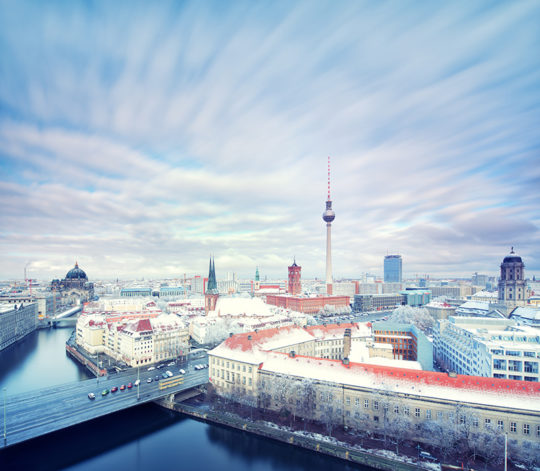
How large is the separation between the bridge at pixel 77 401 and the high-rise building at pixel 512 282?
A: 103 metres

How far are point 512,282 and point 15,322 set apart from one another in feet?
506

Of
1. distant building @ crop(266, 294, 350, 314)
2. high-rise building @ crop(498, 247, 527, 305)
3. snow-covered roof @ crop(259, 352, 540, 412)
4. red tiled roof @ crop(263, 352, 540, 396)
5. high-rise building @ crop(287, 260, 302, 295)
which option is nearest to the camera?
snow-covered roof @ crop(259, 352, 540, 412)

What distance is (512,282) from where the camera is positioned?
4274 inches

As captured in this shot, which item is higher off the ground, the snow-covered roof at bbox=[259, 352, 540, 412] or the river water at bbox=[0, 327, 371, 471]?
the snow-covered roof at bbox=[259, 352, 540, 412]

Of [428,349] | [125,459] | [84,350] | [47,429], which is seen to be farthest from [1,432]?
[428,349]

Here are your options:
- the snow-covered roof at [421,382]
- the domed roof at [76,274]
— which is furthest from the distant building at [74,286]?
the snow-covered roof at [421,382]

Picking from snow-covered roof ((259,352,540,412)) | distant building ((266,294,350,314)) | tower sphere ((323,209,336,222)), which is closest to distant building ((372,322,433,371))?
snow-covered roof ((259,352,540,412))

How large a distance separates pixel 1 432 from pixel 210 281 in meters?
85.6

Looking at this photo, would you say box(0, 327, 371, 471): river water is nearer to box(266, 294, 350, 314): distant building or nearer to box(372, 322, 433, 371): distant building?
box(372, 322, 433, 371): distant building

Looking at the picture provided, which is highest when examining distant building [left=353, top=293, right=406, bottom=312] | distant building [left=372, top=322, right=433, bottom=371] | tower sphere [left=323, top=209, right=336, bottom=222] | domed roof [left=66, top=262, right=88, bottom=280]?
tower sphere [left=323, top=209, right=336, bottom=222]

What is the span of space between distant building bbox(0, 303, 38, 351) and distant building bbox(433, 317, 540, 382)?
104 meters

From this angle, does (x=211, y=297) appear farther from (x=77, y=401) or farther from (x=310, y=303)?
(x=77, y=401)

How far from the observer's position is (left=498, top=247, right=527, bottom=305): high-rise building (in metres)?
107

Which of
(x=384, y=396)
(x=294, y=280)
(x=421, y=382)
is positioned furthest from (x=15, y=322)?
(x=294, y=280)
